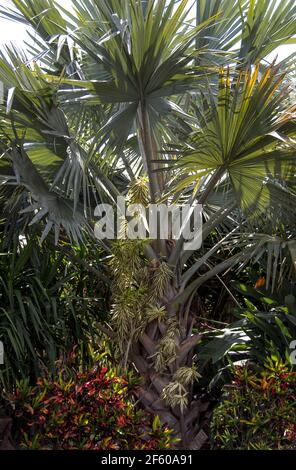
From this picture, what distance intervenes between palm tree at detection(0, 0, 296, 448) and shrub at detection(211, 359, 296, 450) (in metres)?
0.49

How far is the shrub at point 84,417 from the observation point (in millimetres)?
5129

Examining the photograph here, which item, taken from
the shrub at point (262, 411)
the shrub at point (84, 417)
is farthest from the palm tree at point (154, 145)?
the shrub at point (84, 417)

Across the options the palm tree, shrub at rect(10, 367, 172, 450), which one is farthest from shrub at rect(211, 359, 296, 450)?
shrub at rect(10, 367, 172, 450)

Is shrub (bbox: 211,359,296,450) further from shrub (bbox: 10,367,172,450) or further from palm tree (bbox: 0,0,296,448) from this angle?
shrub (bbox: 10,367,172,450)

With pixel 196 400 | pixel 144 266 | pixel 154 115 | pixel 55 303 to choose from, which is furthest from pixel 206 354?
pixel 154 115

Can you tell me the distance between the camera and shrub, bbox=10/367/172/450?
5.13 m

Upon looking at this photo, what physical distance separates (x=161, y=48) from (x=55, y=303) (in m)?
2.31

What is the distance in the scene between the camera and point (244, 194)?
6.26 meters

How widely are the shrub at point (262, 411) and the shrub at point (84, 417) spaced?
0.76 meters

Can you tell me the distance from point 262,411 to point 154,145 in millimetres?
2413

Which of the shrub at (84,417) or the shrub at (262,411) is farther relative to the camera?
the shrub at (262,411)

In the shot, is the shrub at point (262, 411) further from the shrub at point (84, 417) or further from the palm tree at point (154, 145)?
the shrub at point (84, 417)

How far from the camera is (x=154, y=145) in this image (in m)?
6.73

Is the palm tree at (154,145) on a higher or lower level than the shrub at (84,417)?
higher
